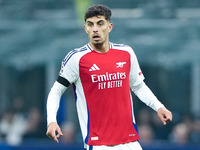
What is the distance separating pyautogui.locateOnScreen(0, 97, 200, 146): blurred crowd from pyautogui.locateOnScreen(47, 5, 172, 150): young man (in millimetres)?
5067

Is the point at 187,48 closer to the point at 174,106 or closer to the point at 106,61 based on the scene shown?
the point at 174,106

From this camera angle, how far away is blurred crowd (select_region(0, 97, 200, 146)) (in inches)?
386

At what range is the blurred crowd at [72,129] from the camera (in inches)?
386

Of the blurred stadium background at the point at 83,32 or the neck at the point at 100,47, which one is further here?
the blurred stadium background at the point at 83,32

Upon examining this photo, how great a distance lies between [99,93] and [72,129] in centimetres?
565

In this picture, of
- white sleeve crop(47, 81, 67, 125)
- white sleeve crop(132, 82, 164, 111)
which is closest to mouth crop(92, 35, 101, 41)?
white sleeve crop(47, 81, 67, 125)

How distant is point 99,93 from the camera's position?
458cm

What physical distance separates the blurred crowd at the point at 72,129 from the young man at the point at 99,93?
5.07 m

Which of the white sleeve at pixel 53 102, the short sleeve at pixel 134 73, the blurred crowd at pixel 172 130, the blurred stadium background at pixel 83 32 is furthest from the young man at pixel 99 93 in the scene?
the blurred stadium background at pixel 83 32

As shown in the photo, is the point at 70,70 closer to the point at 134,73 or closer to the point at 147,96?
the point at 134,73

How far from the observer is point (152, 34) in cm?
1127

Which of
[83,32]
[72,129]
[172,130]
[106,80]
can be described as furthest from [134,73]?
[83,32]

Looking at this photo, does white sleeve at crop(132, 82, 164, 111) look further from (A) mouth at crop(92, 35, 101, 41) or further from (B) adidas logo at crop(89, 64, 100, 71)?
(A) mouth at crop(92, 35, 101, 41)

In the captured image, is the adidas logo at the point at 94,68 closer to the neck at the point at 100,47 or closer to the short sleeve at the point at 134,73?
the neck at the point at 100,47
